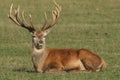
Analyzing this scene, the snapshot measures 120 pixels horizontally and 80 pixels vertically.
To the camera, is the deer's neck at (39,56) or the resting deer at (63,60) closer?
the resting deer at (63,60)

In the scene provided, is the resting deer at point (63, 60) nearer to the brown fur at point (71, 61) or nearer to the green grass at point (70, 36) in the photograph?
the brown fur at point (71, 61)

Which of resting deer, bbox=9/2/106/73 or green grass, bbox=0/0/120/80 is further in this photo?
resting deer, bbox=9/2/106/73

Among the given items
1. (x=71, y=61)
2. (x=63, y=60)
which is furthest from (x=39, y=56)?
(x=71, y=61)

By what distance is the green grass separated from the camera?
1422 centimetres

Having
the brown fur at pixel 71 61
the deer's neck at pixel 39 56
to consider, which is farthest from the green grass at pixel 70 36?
the brown fur at pixel 71 61

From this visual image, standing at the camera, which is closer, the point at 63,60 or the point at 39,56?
the point at 63,60

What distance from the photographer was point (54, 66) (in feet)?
48.4

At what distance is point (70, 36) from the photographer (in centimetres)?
2511

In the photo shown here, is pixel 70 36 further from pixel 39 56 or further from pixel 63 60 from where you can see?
pixel 63 60

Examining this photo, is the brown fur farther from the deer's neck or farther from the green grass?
the green grass

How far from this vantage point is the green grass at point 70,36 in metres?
14.2

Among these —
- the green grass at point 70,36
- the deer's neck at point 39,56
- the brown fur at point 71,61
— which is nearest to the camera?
the green grass at point 70,36

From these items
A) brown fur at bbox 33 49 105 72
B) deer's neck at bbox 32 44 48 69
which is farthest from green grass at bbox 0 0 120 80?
brown fur at bbox 33 49 105 72

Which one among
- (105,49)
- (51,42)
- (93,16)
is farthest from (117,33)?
(93,16)
